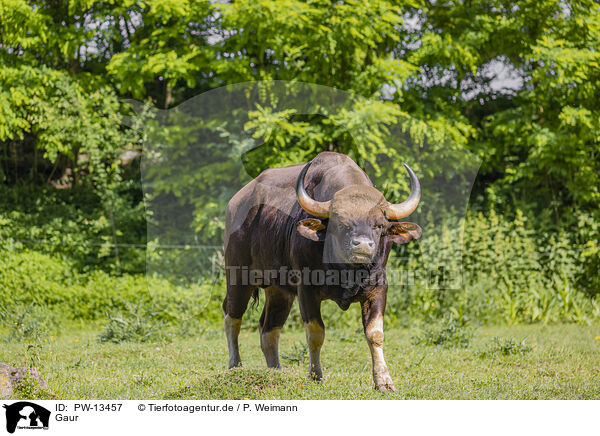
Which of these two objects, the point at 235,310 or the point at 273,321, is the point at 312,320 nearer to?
the point at 273,321

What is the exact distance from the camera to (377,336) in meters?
5.92

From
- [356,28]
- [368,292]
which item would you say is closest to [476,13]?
[356,28]

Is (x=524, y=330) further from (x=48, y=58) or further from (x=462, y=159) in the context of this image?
(x=48, y=58)

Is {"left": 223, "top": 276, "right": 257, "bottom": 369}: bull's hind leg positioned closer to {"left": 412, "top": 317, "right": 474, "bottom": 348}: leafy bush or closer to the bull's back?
the bull's back

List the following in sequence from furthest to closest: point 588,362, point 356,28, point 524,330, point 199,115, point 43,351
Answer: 1. point 199,115
2. point 356,28
3. point 524,330
4. point 43,351
5. point 588,362

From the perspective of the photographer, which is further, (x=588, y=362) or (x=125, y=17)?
(x=125, y=17)

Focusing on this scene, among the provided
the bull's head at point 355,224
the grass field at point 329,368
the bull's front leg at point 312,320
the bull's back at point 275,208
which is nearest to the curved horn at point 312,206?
the bull's head at point 355,224

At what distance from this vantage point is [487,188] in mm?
14289

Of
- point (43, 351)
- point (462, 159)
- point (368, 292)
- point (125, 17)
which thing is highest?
point (125, 17)

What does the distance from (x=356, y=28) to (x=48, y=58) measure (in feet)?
21.6
